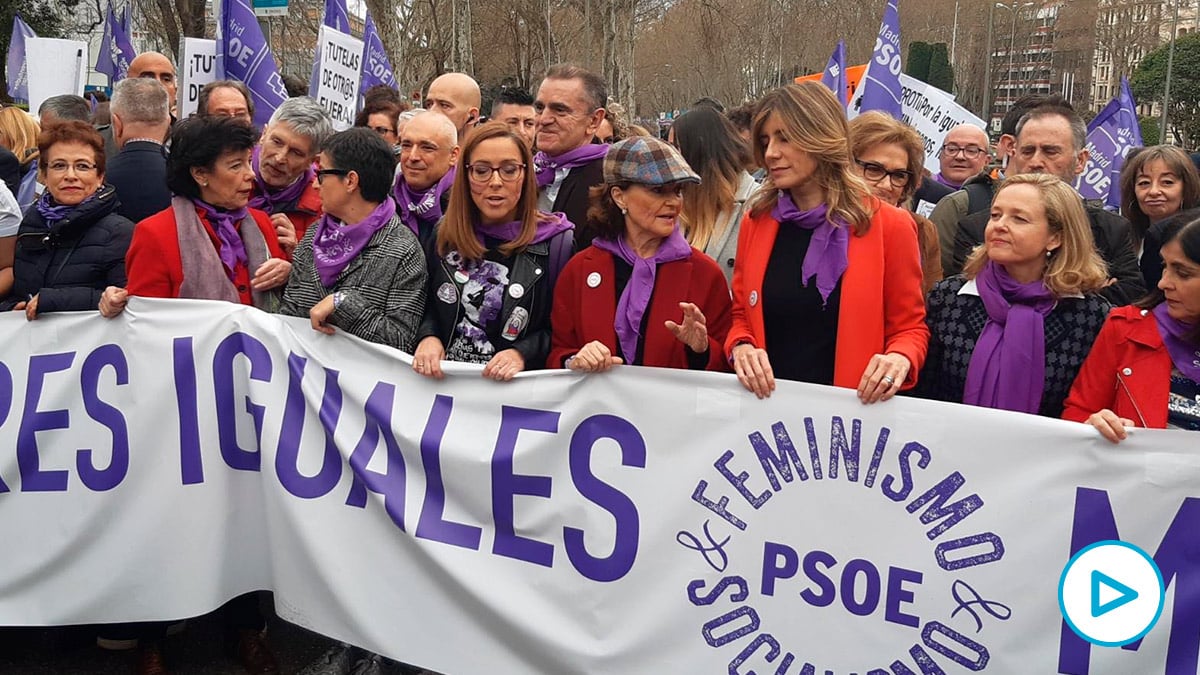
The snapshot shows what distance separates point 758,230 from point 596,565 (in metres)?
1.15

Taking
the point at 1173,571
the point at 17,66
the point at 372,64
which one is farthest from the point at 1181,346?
the point at 17,66

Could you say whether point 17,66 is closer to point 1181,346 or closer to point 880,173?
point 880,173

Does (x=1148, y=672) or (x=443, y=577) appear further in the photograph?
(x=443, y=577)

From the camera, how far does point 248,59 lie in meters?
7.44

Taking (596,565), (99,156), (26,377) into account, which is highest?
(99,156)

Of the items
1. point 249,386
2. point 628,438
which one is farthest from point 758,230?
point 249,386

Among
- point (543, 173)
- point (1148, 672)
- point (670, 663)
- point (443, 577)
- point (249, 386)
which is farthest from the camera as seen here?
point (543, 173)

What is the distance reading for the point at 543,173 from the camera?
4.62 meters

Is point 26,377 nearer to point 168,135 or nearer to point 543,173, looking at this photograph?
point 168,135

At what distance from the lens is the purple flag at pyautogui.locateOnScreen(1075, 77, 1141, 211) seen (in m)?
8.13

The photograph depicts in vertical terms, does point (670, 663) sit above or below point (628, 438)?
below

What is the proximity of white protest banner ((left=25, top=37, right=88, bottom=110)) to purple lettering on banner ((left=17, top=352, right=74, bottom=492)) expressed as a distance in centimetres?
757

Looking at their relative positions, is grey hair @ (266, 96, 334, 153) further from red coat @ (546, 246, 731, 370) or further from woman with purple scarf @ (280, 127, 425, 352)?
red coat @ (546, 246, 731, 370)

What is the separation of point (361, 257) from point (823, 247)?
1.51 m
